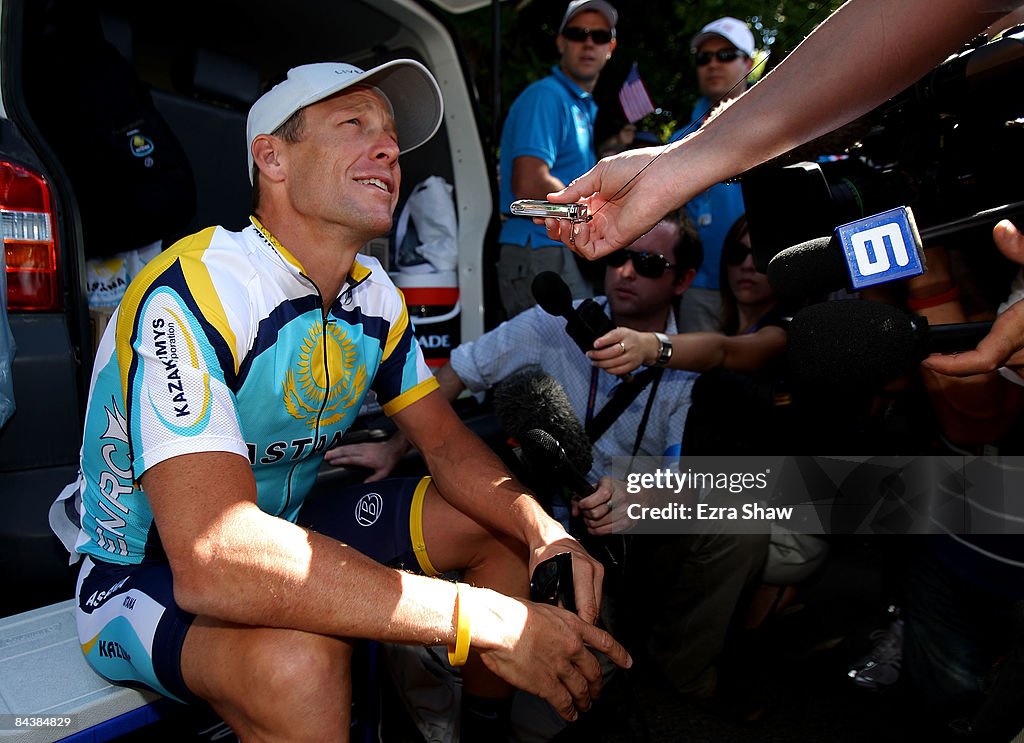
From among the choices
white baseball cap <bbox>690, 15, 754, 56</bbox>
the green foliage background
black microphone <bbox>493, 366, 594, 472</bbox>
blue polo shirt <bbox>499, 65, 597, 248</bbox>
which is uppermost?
the green foliage background

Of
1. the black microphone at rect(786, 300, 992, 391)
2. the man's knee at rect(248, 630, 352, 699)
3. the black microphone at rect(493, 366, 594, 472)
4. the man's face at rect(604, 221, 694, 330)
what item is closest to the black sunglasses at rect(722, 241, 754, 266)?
the man's face at rect(604, 221, 694, 330)

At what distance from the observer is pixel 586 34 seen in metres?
3.84

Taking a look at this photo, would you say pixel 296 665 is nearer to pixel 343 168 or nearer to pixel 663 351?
pixel 343 168

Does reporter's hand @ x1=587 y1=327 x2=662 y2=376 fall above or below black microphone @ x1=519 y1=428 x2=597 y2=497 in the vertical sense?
above

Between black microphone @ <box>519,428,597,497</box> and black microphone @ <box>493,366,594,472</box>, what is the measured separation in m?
0.22

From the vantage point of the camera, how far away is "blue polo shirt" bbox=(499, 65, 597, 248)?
11.6 feet

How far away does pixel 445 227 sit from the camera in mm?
3445

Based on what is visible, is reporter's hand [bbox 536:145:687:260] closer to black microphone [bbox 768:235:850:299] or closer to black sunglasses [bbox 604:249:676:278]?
black microphone [bbox 768:235:850:299]

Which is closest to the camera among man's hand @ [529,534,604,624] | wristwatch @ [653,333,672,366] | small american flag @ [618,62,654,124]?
man's hand @ [529,534,604,624]

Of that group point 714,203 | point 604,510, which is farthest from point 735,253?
point 604,510

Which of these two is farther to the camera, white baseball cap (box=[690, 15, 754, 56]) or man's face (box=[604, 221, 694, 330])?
white baseball cap (box=[690, 15, 754, 56])

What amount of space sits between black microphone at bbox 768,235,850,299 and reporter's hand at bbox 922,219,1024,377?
22 centimetres

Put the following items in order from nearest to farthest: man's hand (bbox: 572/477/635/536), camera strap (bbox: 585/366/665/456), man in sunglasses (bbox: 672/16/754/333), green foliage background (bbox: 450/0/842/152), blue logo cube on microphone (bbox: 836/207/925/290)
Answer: blue logo cube on microphone (bbox: 836/207/925/290)
man's hand (bbox: 572/477/635/536)
camera strap (bbox: 585/366/665/456)
man in sunglasses (bbox: 672/16/754/333)
green foliage background (bbox: 450/0/842/152)

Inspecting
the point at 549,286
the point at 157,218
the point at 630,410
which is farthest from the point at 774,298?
the point at 157,218
